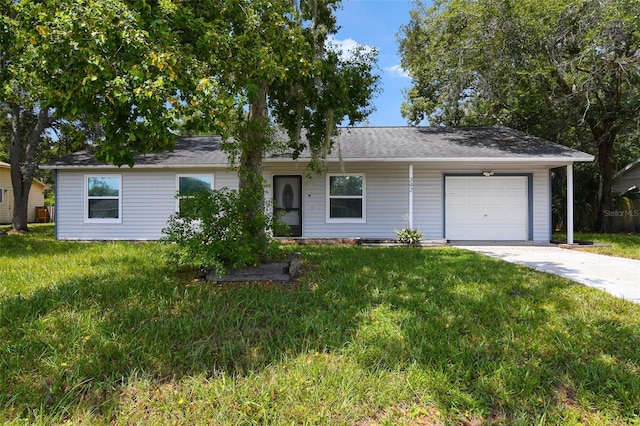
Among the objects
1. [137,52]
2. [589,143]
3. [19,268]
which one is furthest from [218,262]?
[589,143]

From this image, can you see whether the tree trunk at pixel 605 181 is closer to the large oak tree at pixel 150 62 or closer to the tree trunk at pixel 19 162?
the large oak tree at pixel 150 62

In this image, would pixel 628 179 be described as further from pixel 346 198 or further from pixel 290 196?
pixel 290 196

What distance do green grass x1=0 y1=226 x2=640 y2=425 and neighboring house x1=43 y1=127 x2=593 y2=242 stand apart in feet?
18.7

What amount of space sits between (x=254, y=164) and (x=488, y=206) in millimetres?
7847

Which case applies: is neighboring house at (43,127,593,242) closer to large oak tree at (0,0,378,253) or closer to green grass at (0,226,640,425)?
large oak tree at (0,0,378,253)

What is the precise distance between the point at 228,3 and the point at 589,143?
1660 cm

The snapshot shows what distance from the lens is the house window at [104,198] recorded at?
10320 millimetres

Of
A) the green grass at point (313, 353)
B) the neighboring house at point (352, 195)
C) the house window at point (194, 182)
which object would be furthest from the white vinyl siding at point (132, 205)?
the green grass at point (313, 353)

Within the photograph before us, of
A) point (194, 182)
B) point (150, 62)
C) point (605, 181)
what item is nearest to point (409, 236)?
point (194, 182)

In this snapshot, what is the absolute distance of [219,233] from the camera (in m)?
4.54

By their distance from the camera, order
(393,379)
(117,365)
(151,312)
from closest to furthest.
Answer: (393,379), (117,365), (151,312)

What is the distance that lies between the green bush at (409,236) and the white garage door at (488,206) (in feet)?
4.63

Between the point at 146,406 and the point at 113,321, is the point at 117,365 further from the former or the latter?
the point at 113,321

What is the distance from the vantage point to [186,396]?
90.3 inches
